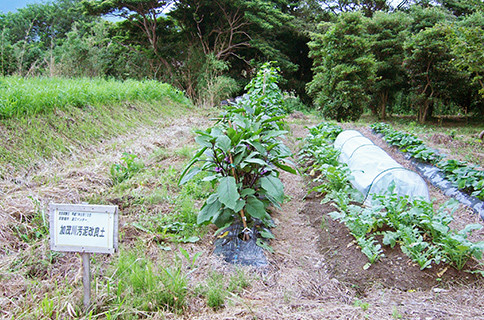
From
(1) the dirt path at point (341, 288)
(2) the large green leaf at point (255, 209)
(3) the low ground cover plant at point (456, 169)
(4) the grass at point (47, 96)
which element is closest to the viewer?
(1) the dirt path at point (341, 288)

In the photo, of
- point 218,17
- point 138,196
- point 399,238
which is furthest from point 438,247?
point 218,17

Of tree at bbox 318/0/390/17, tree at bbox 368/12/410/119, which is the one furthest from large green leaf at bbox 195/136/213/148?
tree at bbox 318/0/390/17

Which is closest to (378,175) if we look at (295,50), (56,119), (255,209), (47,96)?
(255,209)

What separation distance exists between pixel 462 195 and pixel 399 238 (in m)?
1.64

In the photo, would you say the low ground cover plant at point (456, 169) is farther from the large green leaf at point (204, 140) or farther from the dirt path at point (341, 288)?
the large green leaf at point (204, 140)

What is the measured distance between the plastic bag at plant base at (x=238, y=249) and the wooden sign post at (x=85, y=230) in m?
0.83

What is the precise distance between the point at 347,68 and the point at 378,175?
21.5ft

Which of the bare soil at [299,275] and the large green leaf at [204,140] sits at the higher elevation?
the large green leaf at [204,140]

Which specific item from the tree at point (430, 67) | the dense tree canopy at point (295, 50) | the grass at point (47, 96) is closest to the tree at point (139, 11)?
the dense tree canopy at point (295, 50)

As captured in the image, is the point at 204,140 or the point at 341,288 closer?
the point at 341,288

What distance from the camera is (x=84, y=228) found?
1.44 m

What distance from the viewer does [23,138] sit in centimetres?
347

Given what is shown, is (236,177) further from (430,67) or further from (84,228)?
(430,67)

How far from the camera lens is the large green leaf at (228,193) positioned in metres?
1.94
